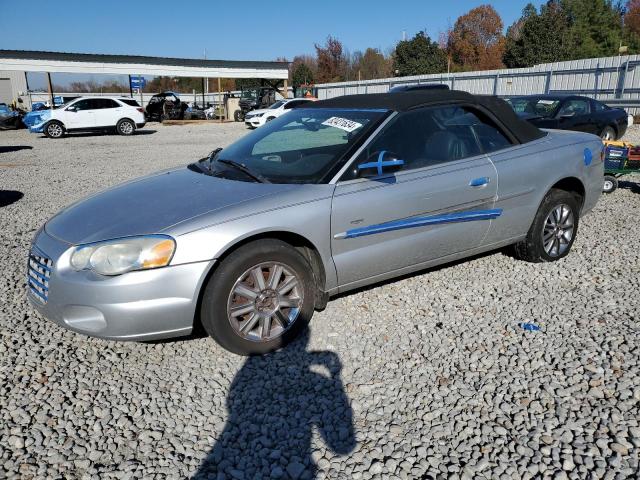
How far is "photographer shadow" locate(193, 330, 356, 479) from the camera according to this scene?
2350mm

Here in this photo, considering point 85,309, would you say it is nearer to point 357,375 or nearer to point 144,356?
point 144,356

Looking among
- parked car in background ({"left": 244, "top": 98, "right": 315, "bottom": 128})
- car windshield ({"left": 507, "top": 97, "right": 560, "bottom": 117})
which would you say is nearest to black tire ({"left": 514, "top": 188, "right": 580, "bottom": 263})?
car windshield ({"left": 507, "top": 97, "right": 560, "bottom": 117})

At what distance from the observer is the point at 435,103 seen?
4.05 meters

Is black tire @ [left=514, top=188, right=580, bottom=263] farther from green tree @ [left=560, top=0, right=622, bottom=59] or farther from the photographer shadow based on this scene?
green tree @ [left=560, top=0, right=622, bottom=59]

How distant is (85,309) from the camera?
2.91 m

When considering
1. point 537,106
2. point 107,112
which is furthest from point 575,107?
point 107,112

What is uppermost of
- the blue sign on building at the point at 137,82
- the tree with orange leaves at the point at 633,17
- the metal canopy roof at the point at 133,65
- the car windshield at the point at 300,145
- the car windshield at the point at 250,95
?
the tree with orange leaves at the point at 633,17

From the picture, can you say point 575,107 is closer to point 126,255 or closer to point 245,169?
point 245,169

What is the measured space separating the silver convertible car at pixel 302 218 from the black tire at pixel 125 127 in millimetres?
19795

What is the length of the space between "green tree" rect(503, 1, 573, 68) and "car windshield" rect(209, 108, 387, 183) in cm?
4660

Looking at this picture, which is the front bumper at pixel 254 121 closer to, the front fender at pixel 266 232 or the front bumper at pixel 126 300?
the front fender at pixel 266 232

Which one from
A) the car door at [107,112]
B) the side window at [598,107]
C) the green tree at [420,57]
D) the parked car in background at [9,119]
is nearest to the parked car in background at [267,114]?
the car door at [107,112]


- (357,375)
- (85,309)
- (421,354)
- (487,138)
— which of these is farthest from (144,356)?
(487,138)

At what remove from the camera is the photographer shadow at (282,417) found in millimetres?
2350
